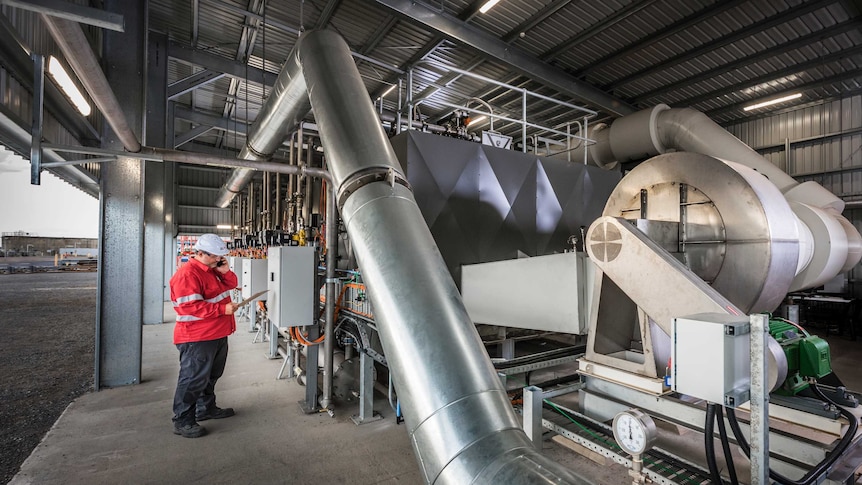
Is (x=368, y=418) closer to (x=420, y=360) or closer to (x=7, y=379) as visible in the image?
(x=420, y=360)

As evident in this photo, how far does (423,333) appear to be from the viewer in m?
1.54

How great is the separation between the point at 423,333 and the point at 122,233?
4.48 meters

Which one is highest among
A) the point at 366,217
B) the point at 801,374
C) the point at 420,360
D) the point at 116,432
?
the point at 366,217

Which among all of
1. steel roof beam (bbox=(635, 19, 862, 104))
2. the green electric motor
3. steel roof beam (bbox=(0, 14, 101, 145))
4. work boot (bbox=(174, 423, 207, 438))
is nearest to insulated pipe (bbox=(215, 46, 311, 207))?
steel roof beam (bbox=(0, 14, 101, 145))

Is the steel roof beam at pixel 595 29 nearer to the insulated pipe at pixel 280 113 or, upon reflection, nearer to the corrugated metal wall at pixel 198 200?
the insulated pipe at pixel 280 113

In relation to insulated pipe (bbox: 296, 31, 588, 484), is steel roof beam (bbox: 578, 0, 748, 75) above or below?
above

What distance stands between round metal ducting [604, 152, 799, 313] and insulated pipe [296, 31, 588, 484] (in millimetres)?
1709

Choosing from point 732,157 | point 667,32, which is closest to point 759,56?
point 667,32

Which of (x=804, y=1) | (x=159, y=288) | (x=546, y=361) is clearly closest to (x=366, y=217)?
(x=546, y=361)

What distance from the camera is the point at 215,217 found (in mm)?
16641

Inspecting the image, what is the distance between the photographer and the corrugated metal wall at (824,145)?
8.32 m

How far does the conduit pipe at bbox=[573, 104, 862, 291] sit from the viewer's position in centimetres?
342

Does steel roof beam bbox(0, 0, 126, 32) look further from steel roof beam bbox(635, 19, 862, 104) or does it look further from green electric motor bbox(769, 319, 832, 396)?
steel roof beam bbox(635, 19, 862, 104)

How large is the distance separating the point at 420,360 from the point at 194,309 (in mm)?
Result: 2686
